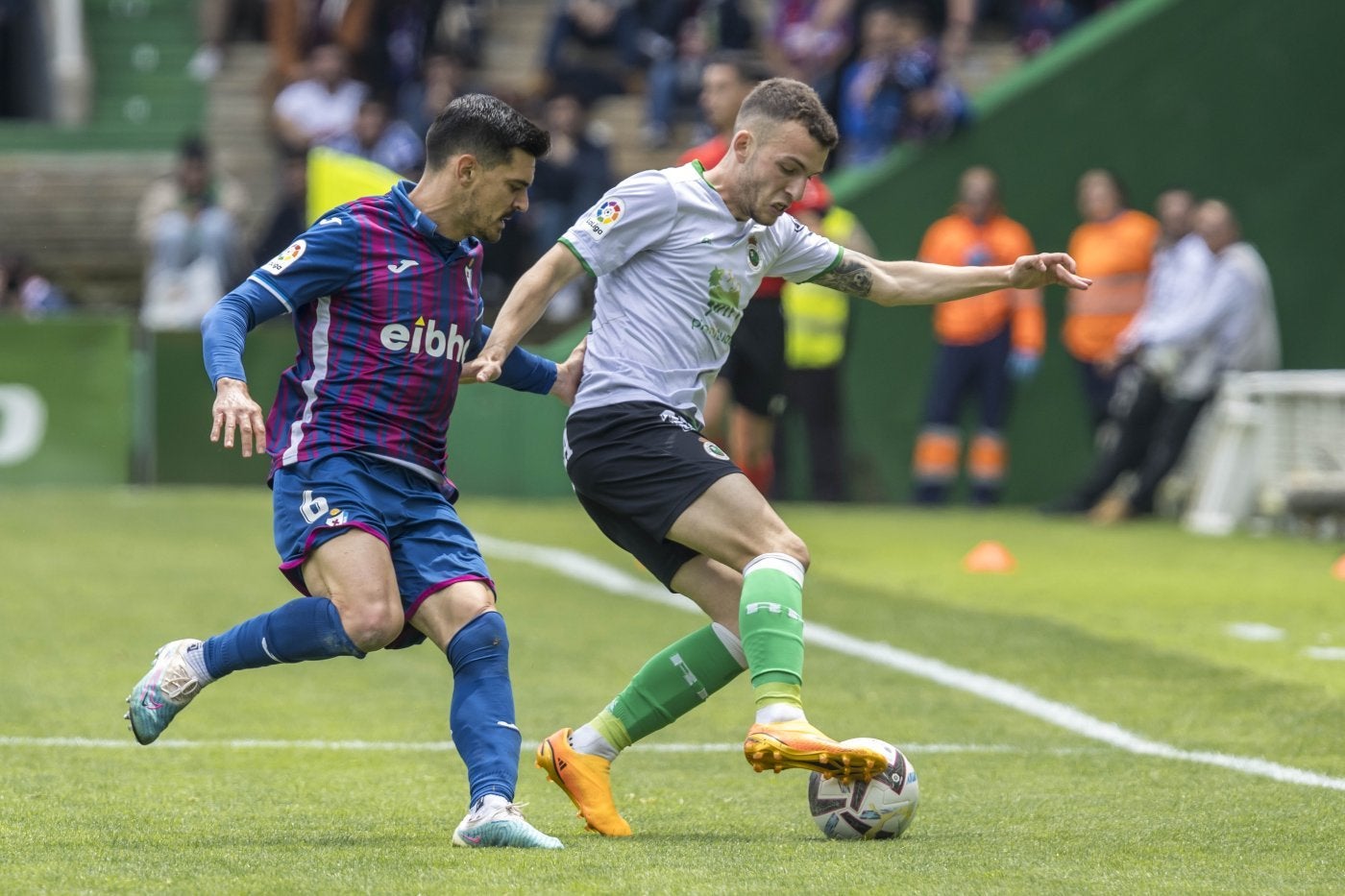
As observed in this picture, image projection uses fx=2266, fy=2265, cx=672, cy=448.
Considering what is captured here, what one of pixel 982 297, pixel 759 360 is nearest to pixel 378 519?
pixel 759 360

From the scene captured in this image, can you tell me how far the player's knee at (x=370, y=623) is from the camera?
5.36m

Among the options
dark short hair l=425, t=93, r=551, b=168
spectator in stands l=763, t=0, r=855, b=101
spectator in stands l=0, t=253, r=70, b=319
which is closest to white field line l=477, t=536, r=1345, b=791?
dark short hair l=425, t=93, r=551, b=168

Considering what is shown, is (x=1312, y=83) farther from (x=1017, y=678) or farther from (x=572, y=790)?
(x=572, y=790)

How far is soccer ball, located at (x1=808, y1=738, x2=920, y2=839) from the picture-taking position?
17.9 ft

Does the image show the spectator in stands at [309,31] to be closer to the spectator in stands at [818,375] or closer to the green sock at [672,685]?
the spectator in stands at [818,375]

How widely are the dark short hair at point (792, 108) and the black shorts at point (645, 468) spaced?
782 millimetres

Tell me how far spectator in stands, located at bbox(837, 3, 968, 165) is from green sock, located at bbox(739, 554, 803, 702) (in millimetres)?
12519

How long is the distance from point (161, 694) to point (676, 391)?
58.4 inches

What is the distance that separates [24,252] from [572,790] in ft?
58.3

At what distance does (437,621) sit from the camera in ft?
18.0

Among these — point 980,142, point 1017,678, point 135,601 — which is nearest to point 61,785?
point 1017,678

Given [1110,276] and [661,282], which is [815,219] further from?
[661,282]

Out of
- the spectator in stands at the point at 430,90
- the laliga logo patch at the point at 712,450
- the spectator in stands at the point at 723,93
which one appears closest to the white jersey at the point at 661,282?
the laliga logo patch at the point at 712,450

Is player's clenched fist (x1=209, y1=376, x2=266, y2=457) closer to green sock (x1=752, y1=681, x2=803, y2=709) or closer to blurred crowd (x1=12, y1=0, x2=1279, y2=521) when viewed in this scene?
green sock (x1=752, y1=681, x2=803, y2=709)
